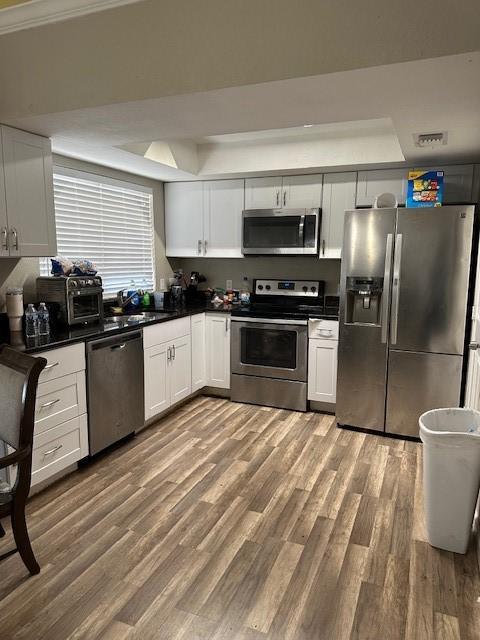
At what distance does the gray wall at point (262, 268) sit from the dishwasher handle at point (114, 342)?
172 centimetres

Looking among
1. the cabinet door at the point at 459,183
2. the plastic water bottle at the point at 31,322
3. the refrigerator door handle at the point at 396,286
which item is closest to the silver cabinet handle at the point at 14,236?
the plastic water bottle at the point at 31,322

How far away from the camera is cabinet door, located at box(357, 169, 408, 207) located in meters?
3.68

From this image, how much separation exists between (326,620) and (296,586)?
0.20 m

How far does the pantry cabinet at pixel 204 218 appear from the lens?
14.2 ft

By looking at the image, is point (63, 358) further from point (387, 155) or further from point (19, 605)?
point (387, 155)

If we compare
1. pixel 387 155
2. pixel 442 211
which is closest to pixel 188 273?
pixel 387 155

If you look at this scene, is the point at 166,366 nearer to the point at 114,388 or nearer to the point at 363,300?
the point at 114,388

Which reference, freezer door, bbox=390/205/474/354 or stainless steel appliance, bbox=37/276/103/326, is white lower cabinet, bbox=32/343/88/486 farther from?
freezer door, bbox=390/205/474/354

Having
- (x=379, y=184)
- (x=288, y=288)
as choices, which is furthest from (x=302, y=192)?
(x=288, y=288)

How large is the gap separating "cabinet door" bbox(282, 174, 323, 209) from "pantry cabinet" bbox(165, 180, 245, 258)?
45cm

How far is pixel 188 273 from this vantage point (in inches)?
196

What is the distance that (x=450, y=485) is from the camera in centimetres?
207

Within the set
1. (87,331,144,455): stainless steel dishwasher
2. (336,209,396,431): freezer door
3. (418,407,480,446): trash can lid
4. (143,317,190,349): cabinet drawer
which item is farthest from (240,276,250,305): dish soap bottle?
(418,407,480,446): trash can lid

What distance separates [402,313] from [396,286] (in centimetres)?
21
